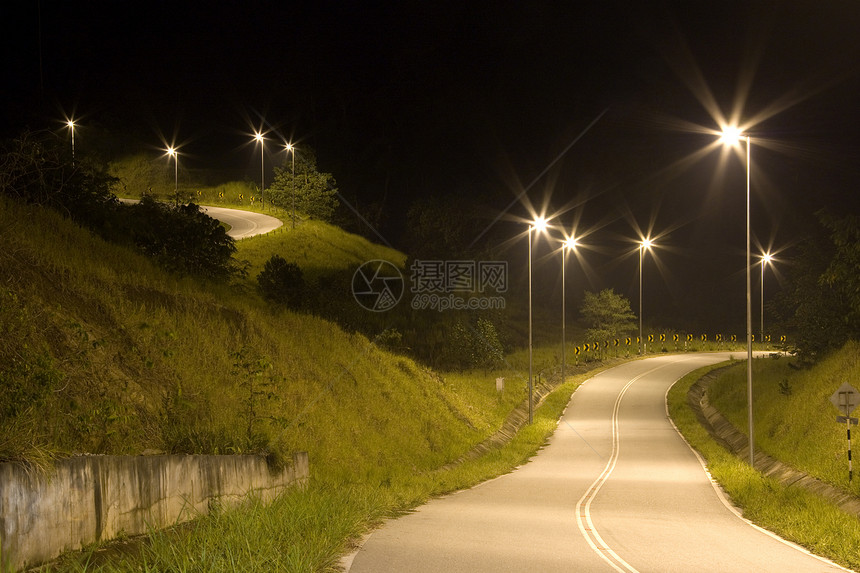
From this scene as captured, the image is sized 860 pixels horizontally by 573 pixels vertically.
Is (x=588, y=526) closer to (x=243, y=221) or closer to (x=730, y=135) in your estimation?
(x=730, y=135)

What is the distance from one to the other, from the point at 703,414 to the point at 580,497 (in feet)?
84.5

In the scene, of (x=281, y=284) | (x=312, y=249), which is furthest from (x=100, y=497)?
(x=312, y=249)

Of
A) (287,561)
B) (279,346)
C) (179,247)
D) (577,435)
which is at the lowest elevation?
(577,435)

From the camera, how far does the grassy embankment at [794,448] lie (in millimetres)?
13211

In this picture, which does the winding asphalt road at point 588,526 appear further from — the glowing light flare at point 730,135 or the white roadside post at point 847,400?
the glowing light flare at point 730,135

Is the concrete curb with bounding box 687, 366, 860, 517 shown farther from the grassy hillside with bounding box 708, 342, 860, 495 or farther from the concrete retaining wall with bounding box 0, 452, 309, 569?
the concrete retaining wall with bounding box 0, 452, 309, 569

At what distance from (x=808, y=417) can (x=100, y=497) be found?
23614 millimetres

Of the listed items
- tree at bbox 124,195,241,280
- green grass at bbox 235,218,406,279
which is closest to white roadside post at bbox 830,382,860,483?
tree at bbox 124,195,241,280

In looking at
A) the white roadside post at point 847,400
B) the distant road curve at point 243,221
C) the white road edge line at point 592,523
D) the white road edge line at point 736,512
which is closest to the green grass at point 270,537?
the white road edge line at point 592,523

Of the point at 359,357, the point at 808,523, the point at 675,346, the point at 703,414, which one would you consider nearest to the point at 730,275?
the point at 675,346

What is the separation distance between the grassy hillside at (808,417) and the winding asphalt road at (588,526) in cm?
280

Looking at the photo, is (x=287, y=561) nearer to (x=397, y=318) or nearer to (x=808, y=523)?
(x=808, y=523)

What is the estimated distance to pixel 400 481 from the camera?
19.2 meters

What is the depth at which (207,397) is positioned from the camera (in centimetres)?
1502
